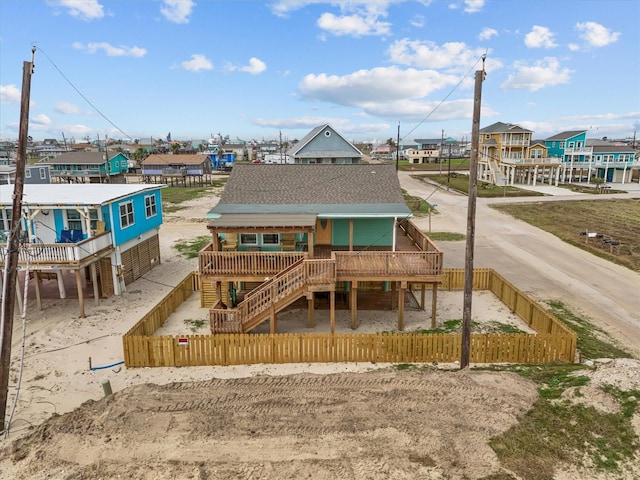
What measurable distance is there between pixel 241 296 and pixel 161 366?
5.58m

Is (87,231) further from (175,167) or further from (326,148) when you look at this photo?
(175,167)

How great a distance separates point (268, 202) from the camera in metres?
20.1

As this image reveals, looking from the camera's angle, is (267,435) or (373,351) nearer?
(267,435)

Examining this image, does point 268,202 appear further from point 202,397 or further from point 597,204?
point 597,204

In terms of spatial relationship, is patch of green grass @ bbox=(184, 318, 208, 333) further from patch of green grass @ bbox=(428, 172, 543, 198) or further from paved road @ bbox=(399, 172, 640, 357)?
patch of green grass @ bbox=(428, 172, 543, 198)

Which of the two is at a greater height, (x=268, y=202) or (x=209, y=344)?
(x=268, y=202)

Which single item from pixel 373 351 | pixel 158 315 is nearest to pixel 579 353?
pixel 373 351

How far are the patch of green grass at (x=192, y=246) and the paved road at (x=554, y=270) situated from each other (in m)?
16.8

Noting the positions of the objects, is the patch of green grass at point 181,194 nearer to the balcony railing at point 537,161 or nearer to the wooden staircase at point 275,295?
the wooden staircase at point 275,295

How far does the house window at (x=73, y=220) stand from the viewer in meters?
21.0

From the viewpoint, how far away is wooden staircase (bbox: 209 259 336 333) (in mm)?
15750

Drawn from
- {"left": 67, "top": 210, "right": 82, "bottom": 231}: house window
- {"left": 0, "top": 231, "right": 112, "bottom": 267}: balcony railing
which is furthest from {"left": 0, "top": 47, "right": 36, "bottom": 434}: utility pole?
{"left": 67, "top": 210, "right": 82, "bottom": 231}: house window

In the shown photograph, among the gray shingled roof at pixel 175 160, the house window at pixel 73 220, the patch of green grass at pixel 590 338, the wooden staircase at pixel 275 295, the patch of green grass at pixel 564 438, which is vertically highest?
the gray shingled roof at pixel 175 160

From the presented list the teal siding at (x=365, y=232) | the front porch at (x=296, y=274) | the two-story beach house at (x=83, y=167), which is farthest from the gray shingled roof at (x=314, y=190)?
the two-story beach house at (x=83, y=167)
